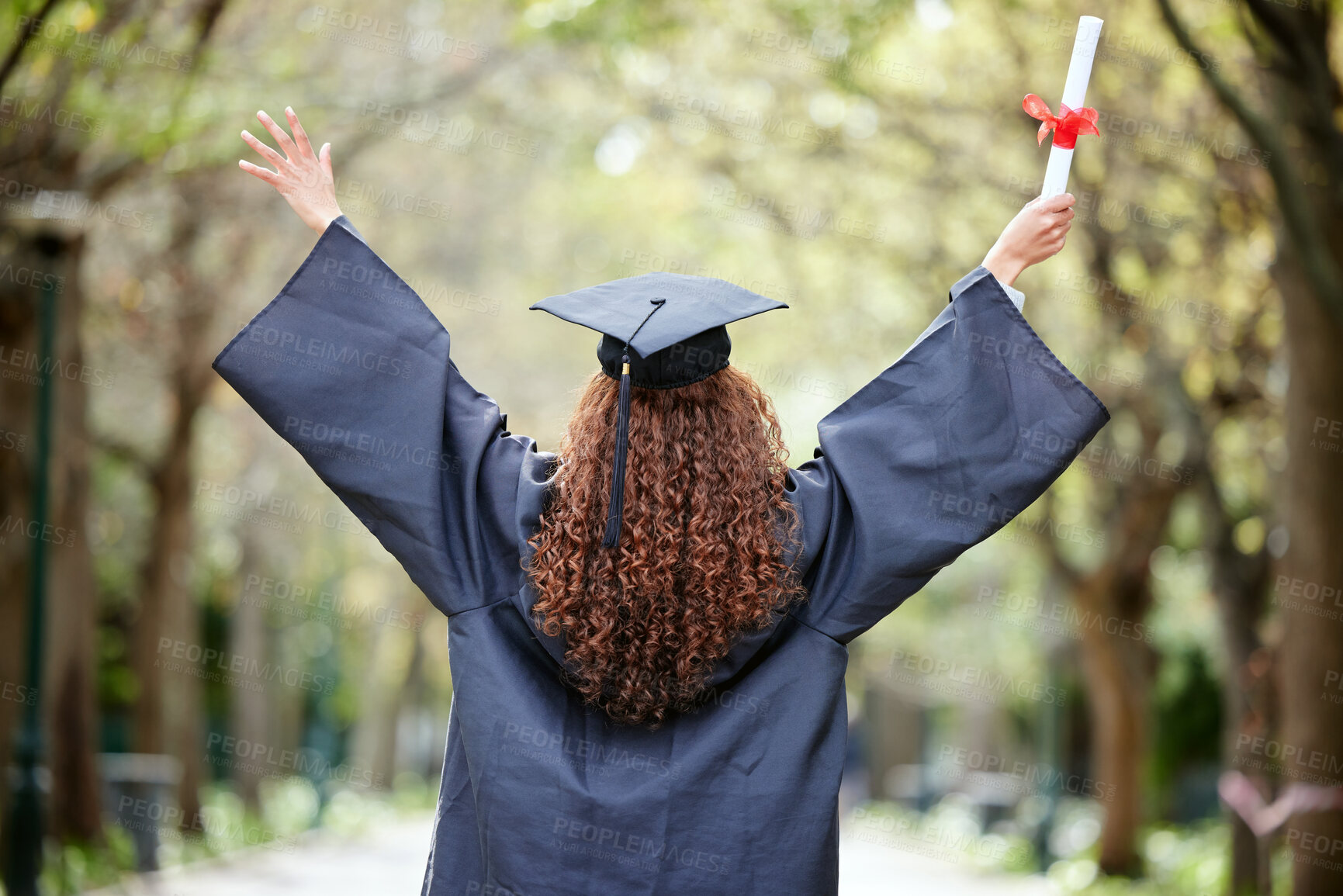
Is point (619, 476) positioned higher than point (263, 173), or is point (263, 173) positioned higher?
point (263, 173)

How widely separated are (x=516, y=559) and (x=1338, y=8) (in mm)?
6910

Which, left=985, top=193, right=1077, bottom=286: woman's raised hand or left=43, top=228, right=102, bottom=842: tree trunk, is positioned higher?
left=985, top=193, right=1077, bottom=286: woman's raised hand

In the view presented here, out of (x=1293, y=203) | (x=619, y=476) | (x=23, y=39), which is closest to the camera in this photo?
(x=619, y=476)

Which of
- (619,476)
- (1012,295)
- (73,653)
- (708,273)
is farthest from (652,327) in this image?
(708,273)

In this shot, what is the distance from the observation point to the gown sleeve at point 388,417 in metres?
2.52

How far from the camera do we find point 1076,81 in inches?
98.3

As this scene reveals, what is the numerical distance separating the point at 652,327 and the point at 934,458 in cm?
61

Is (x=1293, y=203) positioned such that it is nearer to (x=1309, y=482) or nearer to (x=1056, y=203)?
(x=1309, y=482)

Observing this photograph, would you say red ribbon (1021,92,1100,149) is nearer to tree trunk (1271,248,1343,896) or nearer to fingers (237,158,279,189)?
fingers (237,158,279,189)

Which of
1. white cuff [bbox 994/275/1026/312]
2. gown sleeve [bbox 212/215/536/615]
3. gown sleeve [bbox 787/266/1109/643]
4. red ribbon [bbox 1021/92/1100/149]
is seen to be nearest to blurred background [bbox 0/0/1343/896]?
gown sleeve [bbox 212/215/536/615]

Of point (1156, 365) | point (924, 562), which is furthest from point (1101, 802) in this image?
point (924, 562)

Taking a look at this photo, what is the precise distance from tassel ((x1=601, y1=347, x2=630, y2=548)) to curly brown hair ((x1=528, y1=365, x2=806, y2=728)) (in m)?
0.04

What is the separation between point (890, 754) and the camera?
31.6 meters

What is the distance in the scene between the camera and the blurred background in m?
7.40
